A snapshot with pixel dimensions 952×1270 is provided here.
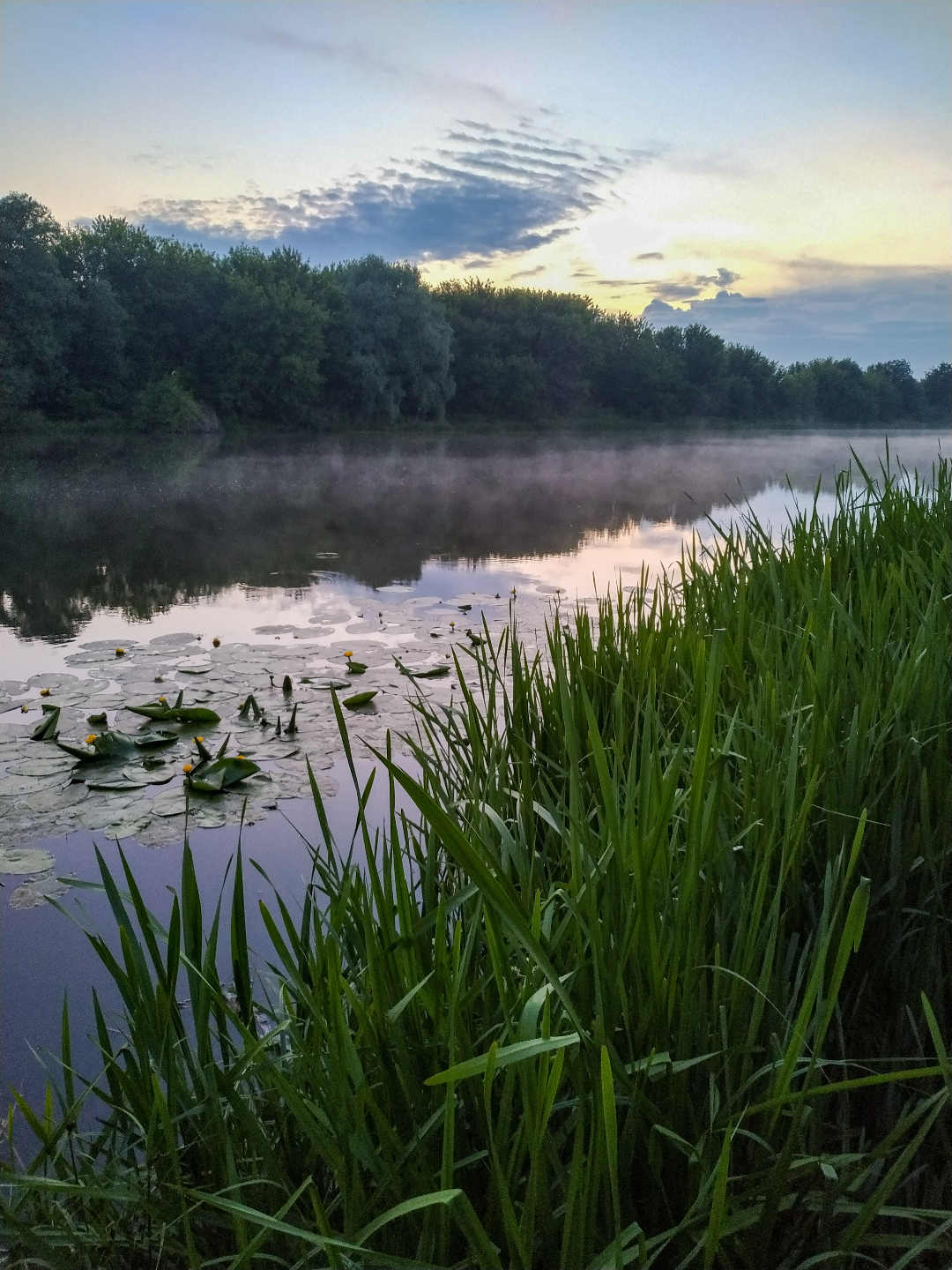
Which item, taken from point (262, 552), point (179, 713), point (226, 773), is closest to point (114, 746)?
point (179, 713)

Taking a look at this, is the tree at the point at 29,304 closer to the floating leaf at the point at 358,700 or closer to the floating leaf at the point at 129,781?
the floating leaf at the point at 358,700

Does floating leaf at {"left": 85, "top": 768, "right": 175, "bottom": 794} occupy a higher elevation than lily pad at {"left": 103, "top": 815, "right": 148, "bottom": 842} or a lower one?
higher

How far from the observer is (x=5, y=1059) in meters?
1.43

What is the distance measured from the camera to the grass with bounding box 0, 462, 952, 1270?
627mm

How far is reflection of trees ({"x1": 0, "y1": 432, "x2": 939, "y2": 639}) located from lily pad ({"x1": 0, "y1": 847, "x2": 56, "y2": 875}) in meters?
2.30

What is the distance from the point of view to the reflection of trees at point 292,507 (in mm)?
5688

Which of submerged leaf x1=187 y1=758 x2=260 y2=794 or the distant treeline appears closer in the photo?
submerged leaf x1=187 y1=758 x2=260 y2=794

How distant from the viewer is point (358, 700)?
3066mm

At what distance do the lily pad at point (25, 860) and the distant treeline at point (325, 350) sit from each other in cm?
958

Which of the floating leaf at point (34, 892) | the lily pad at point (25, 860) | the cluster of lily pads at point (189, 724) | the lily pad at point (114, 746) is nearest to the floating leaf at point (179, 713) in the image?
the cluster of lily pads at point (189, 724)

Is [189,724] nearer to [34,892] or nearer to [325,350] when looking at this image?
[34,892]

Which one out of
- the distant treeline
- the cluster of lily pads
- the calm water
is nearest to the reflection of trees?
the calm water

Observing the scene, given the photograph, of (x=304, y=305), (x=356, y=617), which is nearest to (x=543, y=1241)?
(x=356, y=617)

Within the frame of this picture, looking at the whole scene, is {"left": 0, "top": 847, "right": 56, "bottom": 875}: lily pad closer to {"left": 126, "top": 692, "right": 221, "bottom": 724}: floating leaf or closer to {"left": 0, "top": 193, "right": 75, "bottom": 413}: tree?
{"left": 126, "top": 692, "right": 221, "bottom": 724}: floating leaf
